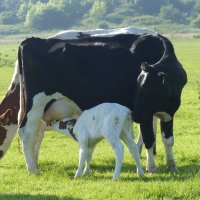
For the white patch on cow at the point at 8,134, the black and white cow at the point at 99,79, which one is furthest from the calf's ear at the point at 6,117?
the black and white cow at the point at 99,79

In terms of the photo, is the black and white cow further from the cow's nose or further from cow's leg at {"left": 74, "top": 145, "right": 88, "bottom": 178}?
cow's leg at {"left": 74, "top": 145, "right": 88, "bottom": 178}

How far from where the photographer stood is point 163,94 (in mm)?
10914

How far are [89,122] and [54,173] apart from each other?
4.35 feet

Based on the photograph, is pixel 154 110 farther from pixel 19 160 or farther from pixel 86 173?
pixel 19 160

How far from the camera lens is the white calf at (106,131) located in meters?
10.3

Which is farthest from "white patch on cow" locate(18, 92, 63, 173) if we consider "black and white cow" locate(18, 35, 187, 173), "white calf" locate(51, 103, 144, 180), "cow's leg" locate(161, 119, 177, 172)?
"cow's leg" locate(161, 119, 177, 172)

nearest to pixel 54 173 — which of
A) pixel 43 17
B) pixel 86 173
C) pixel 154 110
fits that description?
pixel 86 173

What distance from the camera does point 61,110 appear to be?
12039mm

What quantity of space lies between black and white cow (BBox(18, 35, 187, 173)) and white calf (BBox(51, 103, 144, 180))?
446 mm

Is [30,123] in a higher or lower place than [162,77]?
lower

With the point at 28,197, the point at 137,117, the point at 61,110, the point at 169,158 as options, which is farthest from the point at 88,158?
the point at 28,197

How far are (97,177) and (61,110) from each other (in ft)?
6.03

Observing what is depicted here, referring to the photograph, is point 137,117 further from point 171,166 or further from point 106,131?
point 171,166

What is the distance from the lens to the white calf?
10305 mm
